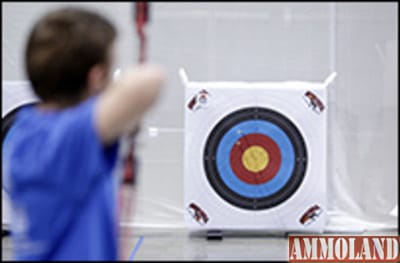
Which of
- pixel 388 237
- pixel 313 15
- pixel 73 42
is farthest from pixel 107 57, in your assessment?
pixel 313 15

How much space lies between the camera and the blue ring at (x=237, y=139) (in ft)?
9.57

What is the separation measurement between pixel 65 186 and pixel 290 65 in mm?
2587

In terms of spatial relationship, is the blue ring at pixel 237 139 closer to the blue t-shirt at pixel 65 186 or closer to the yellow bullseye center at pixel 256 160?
the yellow bullseye center at pixel 256 160

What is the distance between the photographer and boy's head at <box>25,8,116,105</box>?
72 cm

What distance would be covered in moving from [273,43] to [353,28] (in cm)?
32

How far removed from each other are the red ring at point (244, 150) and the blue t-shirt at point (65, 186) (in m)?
2.19

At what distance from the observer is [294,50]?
3.25 m

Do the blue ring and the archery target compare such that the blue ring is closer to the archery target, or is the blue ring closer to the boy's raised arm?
the archery target

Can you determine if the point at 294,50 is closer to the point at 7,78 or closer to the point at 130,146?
the point at 7,78

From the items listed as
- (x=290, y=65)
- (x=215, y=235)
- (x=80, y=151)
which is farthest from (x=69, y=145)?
(x=290, y=65)

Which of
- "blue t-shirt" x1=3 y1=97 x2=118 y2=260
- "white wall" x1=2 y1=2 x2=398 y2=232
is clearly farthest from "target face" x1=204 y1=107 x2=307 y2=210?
"blue t-shirt" x1=3 y1=97 x2=118 y2=260

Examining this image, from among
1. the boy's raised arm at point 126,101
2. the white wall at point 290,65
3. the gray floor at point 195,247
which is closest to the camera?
the boy's raised arm at point 126,101

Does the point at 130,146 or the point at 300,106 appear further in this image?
the point at 300,106

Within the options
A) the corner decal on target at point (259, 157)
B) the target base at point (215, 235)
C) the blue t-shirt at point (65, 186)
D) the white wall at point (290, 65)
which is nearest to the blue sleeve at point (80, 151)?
the blue t-shirt at point (65, 186)
